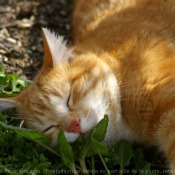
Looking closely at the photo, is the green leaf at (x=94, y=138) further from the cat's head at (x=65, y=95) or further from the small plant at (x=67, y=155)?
the cat's head at (x=65, y=95)

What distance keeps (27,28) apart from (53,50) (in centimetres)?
155

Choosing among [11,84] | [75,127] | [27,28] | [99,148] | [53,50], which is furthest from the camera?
[27,28]

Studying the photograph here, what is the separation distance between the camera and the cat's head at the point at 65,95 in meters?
2.44

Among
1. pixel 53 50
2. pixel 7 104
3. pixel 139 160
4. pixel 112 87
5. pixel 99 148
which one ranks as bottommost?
pixel 139 160

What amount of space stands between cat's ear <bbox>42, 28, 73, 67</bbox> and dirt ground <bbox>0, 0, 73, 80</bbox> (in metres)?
0.87

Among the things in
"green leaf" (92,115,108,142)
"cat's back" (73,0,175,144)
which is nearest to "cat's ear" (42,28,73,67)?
"cat's back" (73,0,175,144)

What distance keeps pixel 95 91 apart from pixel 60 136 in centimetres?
44

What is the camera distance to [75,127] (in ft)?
7.82

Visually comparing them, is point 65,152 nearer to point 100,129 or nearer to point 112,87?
point 100,129

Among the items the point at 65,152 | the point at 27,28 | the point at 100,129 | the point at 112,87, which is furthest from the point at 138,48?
the point at 27,28

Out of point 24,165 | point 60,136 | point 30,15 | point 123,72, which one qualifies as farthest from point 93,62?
point 30,15

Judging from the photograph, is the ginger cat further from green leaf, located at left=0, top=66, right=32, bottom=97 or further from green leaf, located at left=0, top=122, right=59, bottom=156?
green leaf, located at left=0, top=66, right=32, bottom=97

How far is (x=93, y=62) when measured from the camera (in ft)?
8.94

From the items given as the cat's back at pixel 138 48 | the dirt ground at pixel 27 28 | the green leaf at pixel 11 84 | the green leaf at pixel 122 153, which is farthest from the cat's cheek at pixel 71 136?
the dirt ground at pixel 27 28
